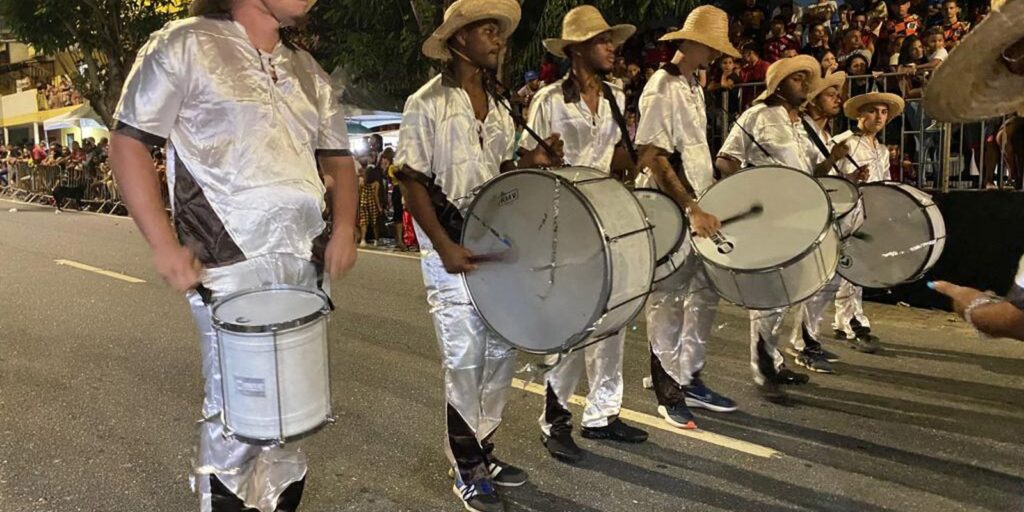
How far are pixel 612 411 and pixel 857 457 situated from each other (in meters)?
1.30

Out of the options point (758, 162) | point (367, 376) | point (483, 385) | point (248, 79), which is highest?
point (248, 79)

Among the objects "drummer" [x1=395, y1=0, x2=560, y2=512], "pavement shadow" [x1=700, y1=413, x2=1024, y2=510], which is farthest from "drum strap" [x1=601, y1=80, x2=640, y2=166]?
"pavement shadow" [x1=700, y1=413, x2=1024, y2=510]

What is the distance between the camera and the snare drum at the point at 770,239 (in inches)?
157

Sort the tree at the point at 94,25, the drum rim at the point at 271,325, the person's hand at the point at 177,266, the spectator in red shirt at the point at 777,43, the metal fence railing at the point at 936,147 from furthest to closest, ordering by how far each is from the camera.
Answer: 1. the tree at the point at 94,25
2. the spectator in red shirt at the point at 777,43
3. the metal fence railing at the point at 936,147
4. the person's hand at the point at 177,266
5. the drum rim at the point at 271,325

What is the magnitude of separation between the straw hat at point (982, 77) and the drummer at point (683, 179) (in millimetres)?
1918

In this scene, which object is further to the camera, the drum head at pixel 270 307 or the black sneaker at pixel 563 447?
the black sneaker at pixel 563 447

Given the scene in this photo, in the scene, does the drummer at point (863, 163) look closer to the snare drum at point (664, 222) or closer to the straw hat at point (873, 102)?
the straw hat at point (873, 102)

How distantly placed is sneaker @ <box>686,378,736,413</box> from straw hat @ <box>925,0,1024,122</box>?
9.25 feet

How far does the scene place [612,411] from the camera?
14.3ft

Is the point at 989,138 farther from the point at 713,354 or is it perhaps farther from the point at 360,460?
the point at 360,460

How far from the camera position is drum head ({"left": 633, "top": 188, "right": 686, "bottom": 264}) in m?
4.11

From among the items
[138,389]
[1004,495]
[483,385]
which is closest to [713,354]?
[1004,495]

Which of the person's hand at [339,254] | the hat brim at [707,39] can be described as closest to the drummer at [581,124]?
the hat brim at [707,39]

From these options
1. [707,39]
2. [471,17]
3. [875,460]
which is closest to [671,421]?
[875,460]
